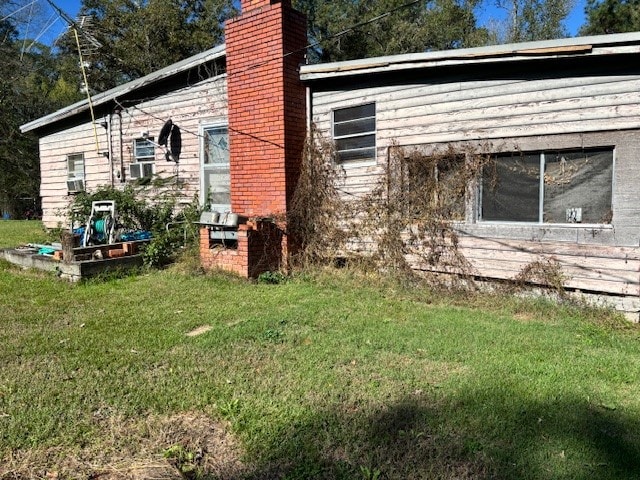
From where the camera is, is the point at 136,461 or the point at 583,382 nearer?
the point at 136,461

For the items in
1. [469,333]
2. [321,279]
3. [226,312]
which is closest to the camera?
[469,333]

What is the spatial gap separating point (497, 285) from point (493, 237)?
0.64m

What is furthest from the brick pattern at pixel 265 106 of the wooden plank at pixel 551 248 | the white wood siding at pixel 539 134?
the wooden plank at pixel 551 248

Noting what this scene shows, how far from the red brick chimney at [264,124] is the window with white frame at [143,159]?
318 cm

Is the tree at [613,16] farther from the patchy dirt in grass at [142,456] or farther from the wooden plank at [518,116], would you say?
the patchy dirt in grass at [142,456]

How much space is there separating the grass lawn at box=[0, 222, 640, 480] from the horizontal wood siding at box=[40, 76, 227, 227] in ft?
15.4

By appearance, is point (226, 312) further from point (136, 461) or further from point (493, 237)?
point (493, 237)

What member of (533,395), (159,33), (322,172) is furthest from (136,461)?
(159,33)

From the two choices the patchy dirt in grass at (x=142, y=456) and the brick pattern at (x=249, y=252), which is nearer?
the patchy dirt in grass at (x=142, y=456)

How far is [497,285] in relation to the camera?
673 cm

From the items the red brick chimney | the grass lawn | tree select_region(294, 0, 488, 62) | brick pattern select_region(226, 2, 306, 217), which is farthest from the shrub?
tree select_region(294, 0, 488, 62)

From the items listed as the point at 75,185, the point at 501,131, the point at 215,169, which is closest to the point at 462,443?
the point at 501,131

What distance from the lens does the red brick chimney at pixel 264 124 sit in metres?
7.96

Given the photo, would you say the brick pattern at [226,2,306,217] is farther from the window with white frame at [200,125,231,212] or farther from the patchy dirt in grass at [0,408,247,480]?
the patchy dirt in grass at [0,408,247,480]
